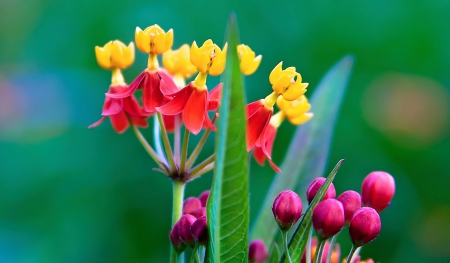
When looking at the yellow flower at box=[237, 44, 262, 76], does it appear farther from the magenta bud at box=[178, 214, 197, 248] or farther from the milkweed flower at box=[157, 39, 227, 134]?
the magenta bud at box=[178, 214, 197, 248]

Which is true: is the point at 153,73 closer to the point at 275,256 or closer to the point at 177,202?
the point at 177,202

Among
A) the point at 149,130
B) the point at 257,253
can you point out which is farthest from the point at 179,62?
the point at 149,130

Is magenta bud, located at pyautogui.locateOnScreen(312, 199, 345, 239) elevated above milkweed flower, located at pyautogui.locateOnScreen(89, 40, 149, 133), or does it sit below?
below

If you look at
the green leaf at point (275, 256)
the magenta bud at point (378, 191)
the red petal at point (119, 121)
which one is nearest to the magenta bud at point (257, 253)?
the green leaf at point (275, 256)

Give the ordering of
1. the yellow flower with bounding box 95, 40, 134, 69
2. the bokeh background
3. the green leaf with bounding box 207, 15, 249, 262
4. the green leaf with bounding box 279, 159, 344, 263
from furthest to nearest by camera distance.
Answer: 1. the bokeh background
2. the yellow flower with bounding box 95, 40, 134, 69
3. the green leaf with bounding box 279, 159, 344, 263
4. the green leaf with bounding box 207, 15, 249, 262

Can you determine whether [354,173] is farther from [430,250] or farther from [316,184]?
[316,184]

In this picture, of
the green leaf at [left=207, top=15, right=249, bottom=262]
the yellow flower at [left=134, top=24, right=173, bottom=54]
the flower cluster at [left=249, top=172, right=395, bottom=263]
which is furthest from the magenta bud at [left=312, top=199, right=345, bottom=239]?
the yellow flower at [left=134, top=24, right=173, bottom=54]

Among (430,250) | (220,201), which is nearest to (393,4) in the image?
(430,250)
